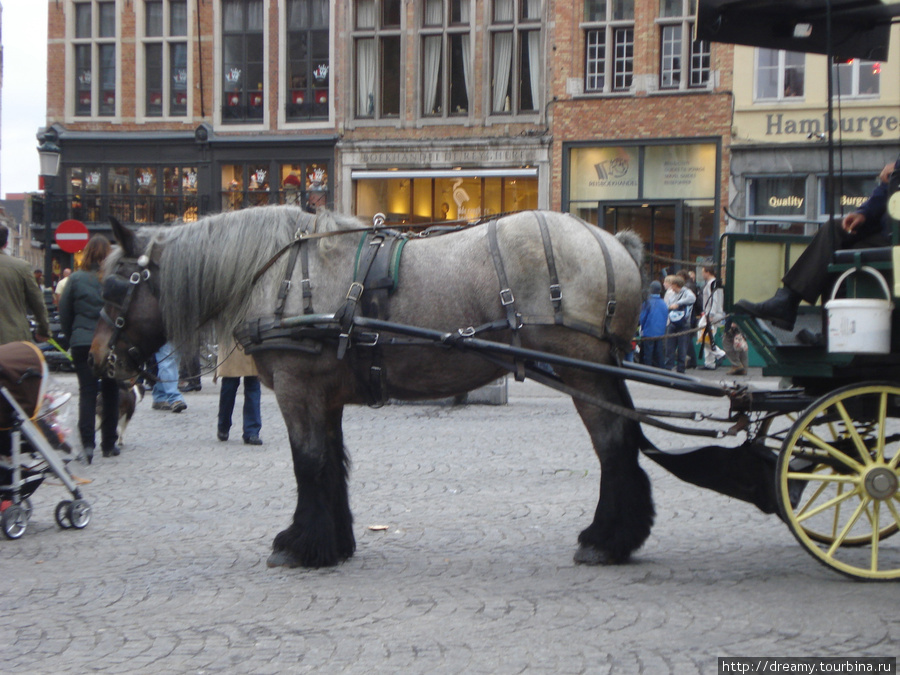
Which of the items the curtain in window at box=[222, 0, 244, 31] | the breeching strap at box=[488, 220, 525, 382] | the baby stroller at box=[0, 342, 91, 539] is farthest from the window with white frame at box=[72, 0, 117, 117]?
the breeching strap at box=[488, 220, 525, 382]

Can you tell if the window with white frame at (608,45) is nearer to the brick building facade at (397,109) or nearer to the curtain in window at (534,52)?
the brick building facade at (397,109)

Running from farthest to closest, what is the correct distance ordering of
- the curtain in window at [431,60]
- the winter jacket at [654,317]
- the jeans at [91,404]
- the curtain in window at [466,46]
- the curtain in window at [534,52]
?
the curtain in window at [431,60], the curtain in window at [466,46], the curtain in window at [534,52], the winter jacket at [654,317], the jeans at [91,404]

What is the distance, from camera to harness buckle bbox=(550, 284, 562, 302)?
5203 mm

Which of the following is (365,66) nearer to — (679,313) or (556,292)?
(679,313)

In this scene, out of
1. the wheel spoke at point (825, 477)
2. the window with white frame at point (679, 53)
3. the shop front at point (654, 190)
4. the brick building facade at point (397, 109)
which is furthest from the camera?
the brick building facade at point (397, 109)

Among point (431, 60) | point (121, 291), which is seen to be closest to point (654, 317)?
point (121, 291)

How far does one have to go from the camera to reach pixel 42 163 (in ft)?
66.4

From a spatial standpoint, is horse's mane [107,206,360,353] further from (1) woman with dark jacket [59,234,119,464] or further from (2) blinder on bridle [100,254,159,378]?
(1) woman with dark jacket [59,234,119,464]

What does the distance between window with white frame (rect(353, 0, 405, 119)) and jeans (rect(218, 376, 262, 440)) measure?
56.3 feet

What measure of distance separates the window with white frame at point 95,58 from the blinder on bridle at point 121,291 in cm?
2495

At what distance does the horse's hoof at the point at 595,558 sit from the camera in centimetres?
531

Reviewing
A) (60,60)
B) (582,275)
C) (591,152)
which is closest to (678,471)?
(582,275)

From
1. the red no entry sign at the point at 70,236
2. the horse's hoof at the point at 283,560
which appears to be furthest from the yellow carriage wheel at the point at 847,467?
the red no entry sign at the point at 70,236

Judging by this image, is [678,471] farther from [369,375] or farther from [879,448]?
[369,375]
